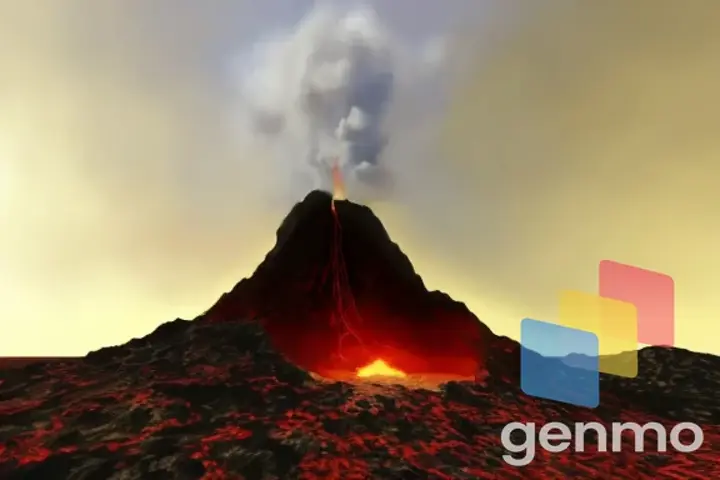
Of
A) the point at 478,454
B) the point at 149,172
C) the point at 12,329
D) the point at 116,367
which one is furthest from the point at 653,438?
the point at 12,329

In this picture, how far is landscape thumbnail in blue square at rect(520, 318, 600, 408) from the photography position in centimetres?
239

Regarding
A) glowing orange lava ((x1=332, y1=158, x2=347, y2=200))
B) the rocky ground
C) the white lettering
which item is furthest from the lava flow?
the white lettering

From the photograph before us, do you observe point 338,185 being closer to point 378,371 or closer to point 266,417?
point 378,371

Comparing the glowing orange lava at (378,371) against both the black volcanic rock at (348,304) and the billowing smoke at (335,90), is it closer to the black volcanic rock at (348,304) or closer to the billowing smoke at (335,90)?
the black volcanic rock at (348,304)

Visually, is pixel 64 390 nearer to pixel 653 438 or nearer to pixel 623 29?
pixel 653 438

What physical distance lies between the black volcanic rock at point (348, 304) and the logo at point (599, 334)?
0.19 metres

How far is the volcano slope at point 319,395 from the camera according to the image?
2.05 meters

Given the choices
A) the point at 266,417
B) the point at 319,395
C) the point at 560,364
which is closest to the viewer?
the point at 266,417

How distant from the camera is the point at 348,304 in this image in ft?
8.29

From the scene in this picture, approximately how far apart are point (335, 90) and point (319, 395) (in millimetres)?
1195

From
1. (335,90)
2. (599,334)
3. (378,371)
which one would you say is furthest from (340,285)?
(599,334)

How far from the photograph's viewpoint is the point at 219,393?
2.23m

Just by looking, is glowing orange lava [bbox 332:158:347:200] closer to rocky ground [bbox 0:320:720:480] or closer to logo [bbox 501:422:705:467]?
rocky ground [bbox 0:320:720:480]

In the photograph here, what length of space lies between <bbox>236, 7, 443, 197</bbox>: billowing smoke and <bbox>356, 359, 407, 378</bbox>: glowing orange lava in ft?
2.24
